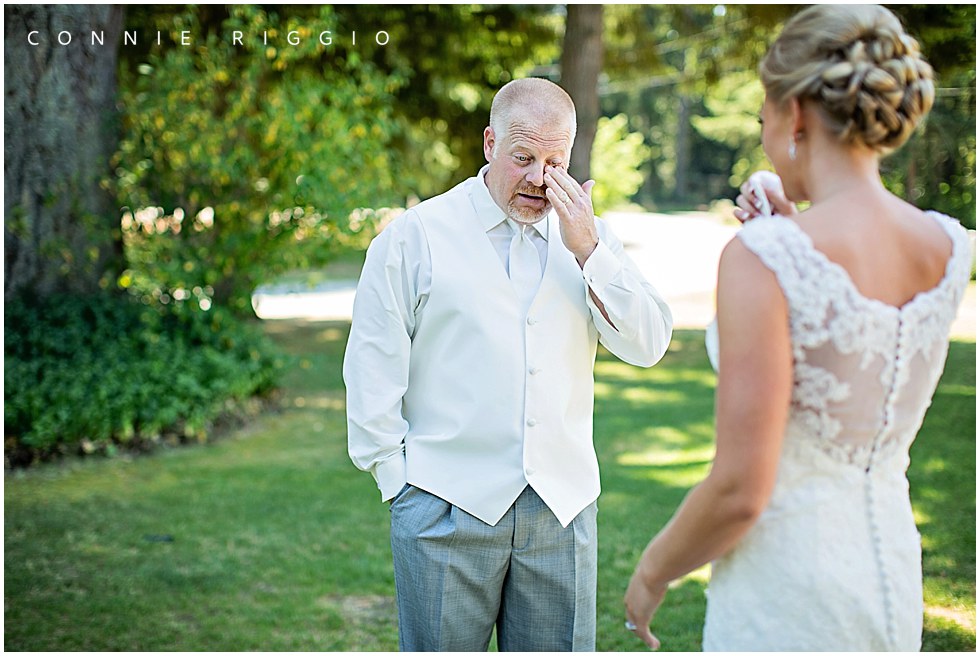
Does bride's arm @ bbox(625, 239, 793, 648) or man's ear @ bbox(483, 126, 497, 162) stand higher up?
man's ear @ bbox(483, 126, 497, 162)

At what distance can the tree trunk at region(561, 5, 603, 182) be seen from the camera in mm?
11438

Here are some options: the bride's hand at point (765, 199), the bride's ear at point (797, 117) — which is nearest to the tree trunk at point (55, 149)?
the bride's hand at point (765, 199)

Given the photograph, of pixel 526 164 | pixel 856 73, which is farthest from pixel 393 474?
pixel 856 73

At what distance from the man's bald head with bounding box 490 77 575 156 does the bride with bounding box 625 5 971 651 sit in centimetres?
96

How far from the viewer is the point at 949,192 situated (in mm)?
9703

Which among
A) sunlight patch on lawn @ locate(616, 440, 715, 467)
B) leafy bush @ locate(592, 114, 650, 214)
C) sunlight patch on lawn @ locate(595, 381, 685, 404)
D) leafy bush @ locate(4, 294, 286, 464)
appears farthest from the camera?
leafy bush @ locate(592, 114, 650, 214)

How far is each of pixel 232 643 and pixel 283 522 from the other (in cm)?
175

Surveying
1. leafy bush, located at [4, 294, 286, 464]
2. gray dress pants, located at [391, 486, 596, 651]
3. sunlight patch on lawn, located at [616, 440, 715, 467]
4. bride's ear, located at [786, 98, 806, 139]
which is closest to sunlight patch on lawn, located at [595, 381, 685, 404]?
sunlight patch on lawn, located at [616, 440, 715, 467]

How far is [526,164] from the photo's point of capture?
8.91 ft

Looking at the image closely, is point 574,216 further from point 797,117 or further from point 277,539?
point 277,539

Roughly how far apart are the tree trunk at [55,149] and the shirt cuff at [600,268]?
21.5ft

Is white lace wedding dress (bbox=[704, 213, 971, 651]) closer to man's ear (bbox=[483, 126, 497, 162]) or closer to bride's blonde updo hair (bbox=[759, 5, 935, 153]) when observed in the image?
bride's blonde updo hair (bbox=[759, 5, 935, 153])

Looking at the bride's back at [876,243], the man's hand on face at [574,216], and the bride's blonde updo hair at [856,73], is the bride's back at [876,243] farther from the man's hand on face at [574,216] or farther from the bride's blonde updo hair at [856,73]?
the man's hand on face at [574,216]

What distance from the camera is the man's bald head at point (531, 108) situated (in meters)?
2.69
